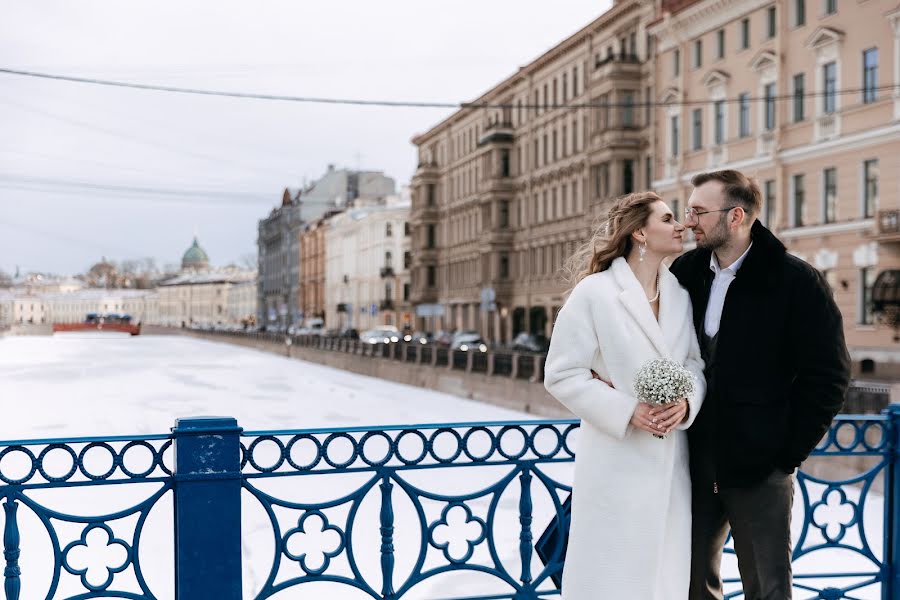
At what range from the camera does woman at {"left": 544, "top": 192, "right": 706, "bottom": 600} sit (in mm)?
3471

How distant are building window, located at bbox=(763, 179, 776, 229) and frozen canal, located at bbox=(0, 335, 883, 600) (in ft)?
33.5

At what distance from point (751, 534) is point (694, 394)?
24.9 inches

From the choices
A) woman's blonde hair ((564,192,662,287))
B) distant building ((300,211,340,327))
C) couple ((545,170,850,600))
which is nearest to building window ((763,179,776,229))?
couple ((545,170,850,600))

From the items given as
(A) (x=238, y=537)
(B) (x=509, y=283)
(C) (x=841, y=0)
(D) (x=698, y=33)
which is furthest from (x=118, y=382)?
(A) (x=238, y=537)

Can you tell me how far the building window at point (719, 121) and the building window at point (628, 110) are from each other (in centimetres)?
843

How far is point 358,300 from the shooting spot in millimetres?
95562

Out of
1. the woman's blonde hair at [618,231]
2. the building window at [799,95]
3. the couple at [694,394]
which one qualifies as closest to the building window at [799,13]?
Result: the building window at [799,95]

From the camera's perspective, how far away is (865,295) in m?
27.2

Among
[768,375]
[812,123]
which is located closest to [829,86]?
[812,123]

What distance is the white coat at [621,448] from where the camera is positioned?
3.47 meters

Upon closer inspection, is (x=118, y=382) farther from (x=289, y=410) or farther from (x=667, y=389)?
(x=667, y=389)

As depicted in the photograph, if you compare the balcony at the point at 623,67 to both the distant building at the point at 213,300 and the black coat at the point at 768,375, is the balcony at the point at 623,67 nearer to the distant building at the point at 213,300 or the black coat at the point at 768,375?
the black coat at the point at 768,375

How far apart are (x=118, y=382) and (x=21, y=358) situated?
2851 centimetres

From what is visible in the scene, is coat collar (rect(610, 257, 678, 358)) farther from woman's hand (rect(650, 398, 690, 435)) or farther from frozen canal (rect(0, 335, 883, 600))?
frozen canal (rect(0, 335, 883, 600))
